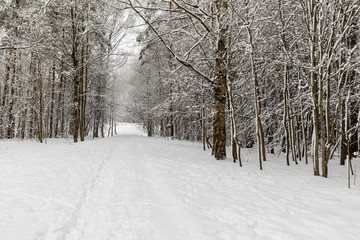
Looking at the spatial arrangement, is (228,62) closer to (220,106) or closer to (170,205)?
(220,106)

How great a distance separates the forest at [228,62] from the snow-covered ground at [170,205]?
1.43 m

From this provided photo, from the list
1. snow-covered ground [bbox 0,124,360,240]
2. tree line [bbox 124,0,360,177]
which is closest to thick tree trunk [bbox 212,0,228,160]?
tree line [bbox 124,0,360,177]

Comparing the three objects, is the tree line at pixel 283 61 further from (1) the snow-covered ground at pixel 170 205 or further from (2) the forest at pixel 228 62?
(1) the snow-covered ground at pixel 170 205

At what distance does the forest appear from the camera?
199 inches

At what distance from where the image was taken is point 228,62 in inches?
271

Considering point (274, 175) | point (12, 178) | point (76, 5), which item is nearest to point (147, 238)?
point (12, 178)


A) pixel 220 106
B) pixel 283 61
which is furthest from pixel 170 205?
pixel 283 61

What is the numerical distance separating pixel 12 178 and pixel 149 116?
21.6m

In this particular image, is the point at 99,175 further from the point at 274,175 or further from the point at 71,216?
the point at 274,175

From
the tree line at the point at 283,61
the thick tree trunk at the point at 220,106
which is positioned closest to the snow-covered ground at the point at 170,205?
the tree line at the point at 283,61

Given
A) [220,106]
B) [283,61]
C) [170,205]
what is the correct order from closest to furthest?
[170,205]
[283,61]
[220,106]

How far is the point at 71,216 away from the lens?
8.50ft

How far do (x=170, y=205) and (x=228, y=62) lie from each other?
5.45 meters

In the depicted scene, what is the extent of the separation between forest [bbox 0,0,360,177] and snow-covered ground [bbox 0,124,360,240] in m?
1.43
